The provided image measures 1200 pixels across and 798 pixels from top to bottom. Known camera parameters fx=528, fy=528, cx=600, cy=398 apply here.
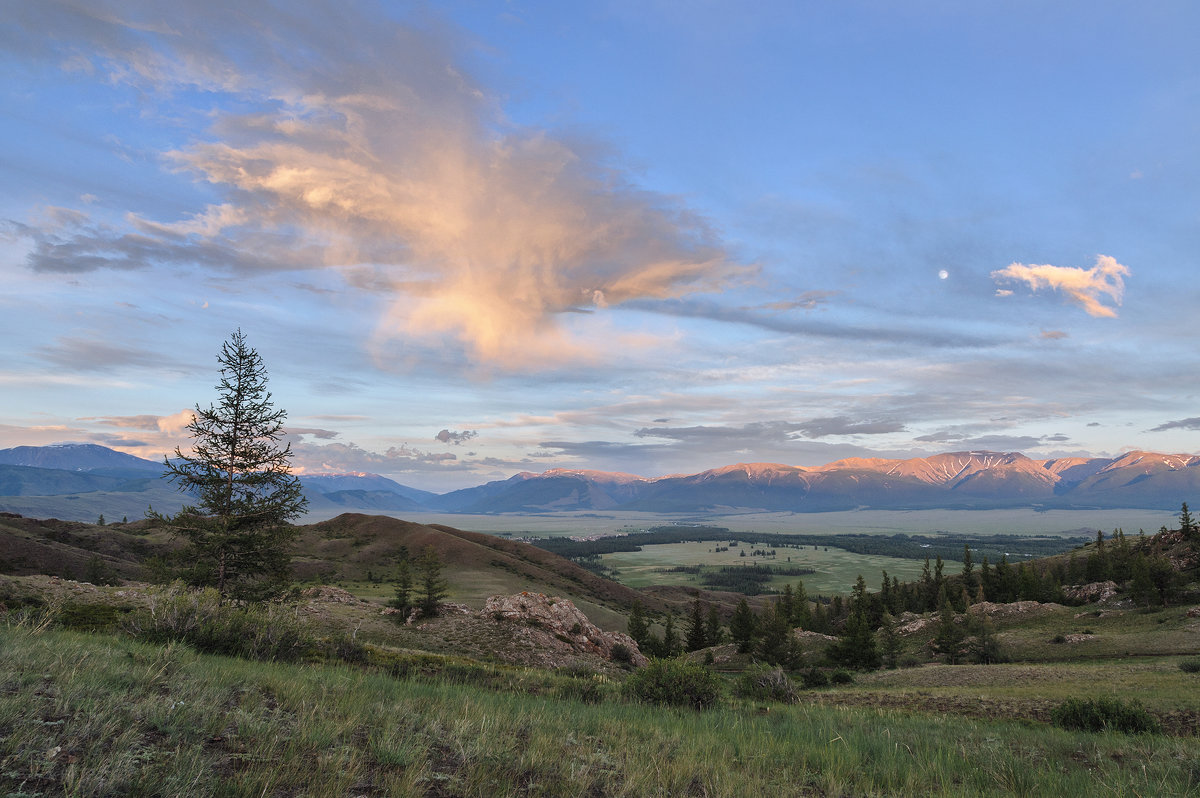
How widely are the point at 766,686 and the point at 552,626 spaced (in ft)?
76.7

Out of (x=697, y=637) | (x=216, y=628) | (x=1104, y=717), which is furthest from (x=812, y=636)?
(x=216, y=628)

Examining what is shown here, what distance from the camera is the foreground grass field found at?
3900 millimetres

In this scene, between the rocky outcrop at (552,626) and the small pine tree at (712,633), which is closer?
the rocky outcrop at (552,626)

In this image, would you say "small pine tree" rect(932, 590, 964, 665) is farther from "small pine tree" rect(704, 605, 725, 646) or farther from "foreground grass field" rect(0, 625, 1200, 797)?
"foreground grass field" rect(0, 625, 1200, 797)

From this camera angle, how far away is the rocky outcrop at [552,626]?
116 ft

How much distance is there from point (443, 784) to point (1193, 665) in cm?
4298

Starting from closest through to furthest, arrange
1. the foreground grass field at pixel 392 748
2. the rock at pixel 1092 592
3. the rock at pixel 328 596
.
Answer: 1. the foreground grass field at pixel 392 748
2. the rock at pixel 328 596
3. the rock at pixel 1092 592

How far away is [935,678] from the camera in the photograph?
1351 inches

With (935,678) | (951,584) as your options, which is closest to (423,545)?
(935,678)

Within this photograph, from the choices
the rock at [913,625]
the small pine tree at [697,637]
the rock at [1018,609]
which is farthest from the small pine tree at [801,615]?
the rock at [1018,609]

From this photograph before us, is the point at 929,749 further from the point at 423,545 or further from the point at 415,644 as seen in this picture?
the point at 423,545

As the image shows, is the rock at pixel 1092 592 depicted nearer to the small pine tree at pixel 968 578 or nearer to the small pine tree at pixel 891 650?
the small pine tree at pixel 968 578

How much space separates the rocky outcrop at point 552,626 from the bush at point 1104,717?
24475mm

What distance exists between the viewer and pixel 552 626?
123 ft
